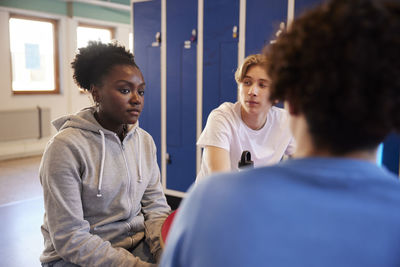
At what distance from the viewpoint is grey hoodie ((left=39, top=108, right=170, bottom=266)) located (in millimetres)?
1203

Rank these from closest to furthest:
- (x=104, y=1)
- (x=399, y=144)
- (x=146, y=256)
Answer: (x=146, y=256) < (x=399, y=144) < (x=104, y=1)

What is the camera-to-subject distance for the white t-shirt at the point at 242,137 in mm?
1620

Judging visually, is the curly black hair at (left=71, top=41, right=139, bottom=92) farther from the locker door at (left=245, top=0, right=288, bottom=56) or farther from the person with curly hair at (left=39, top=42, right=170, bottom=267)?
the locker door at (left=245, top=0, right=288, bottom=56)

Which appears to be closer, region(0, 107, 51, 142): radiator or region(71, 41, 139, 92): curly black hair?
region(71, 41, 139, 92): curly black hair

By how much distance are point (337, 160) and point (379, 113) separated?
8 centimetres

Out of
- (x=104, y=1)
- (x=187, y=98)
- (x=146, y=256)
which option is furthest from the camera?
(x=104, y=1)

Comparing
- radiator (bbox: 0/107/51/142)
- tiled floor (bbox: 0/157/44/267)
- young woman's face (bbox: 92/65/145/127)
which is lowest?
tiled floor (bbox: 0/157/44/267)

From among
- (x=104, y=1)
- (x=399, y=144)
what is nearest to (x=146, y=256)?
(x=399, y=144)

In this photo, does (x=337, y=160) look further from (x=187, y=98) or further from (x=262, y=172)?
(x=187, y=98)

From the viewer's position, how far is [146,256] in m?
1.39

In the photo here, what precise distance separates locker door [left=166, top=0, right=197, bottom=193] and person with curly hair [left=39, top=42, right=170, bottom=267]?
173cm

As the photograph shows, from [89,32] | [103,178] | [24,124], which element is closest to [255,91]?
[103,178]

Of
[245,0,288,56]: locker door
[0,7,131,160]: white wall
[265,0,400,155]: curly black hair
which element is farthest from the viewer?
[0,7,131,160]: white wall

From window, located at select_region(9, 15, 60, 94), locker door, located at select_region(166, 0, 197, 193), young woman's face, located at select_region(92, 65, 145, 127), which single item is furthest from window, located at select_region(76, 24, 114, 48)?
young woman's face, located at select_region(92, 65, 145, 127)
